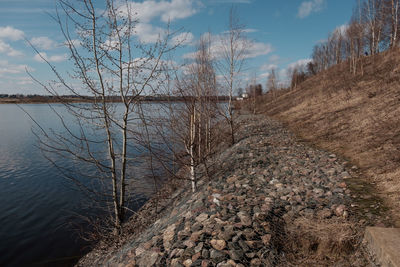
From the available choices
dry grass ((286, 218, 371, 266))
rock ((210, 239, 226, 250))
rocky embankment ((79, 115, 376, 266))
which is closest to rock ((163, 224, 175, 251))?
rocky embankment ((79, 115, 376, 266))

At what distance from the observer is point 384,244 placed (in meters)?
3.11

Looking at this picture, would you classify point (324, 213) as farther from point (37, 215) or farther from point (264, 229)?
point (37, 215)

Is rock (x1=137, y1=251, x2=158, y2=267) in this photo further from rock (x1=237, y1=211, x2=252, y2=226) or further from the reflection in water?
the reflection in water

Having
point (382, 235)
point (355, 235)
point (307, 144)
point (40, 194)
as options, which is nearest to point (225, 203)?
point (355, 235)

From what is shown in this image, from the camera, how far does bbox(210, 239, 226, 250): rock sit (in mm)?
3695

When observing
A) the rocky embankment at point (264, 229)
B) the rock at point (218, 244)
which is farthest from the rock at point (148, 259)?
the rock at point (218, 244)

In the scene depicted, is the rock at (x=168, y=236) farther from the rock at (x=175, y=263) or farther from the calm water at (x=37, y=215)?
the calm water at (x=37, y=215)

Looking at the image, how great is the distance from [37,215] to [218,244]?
9836 mm

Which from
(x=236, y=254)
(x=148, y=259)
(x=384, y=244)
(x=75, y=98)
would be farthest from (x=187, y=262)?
(x=75, y=98)

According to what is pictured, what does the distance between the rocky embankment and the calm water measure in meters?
1.63

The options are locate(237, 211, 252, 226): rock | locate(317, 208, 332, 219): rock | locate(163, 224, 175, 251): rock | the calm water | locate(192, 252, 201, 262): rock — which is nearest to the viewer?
locate(192, 252, 201, 262): rock

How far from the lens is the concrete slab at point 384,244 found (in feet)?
9.43

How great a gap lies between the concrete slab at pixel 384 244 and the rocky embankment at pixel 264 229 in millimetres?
185

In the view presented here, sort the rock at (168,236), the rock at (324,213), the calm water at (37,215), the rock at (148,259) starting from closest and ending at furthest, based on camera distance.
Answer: the rock at (148,259), the rock at (168,236), the rock at (324,213), the calm water at (37,215)
